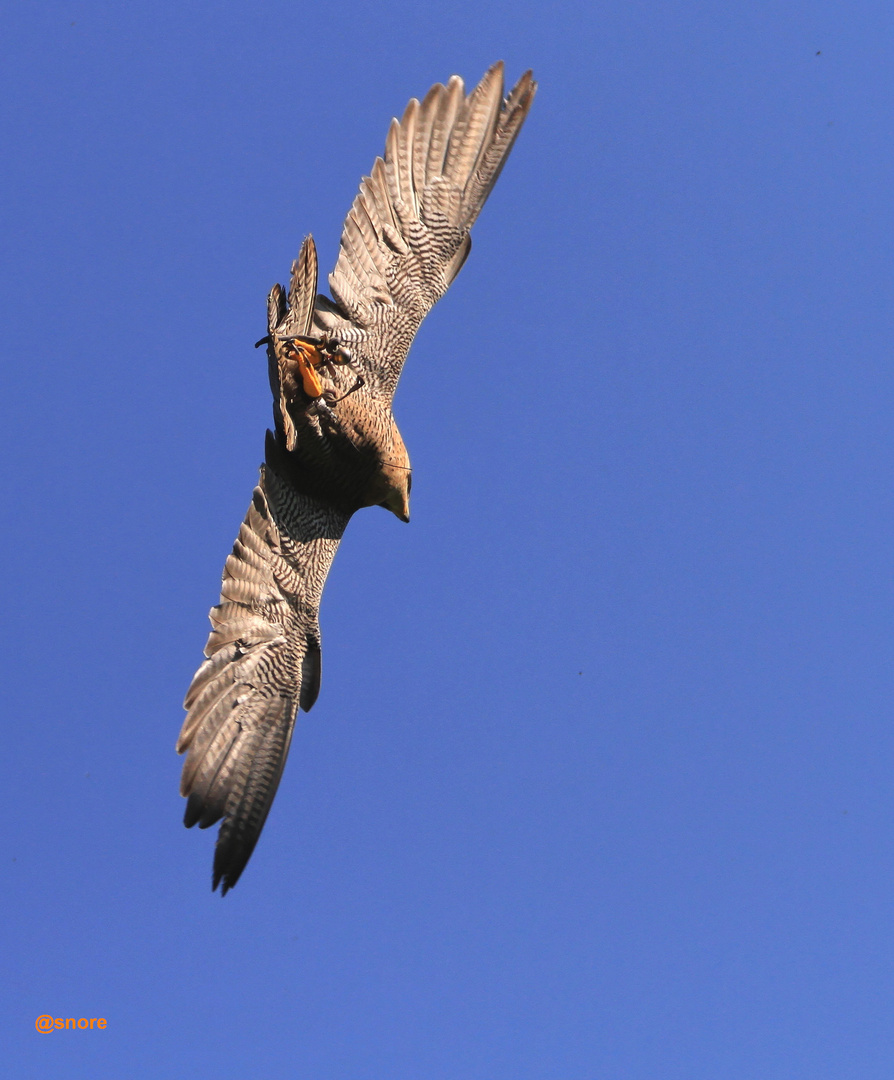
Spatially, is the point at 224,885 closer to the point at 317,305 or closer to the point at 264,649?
the point at 264,649

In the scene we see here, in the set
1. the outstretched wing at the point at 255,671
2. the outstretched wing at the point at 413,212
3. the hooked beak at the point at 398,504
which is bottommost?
the outstretched wing at the point at 255,671

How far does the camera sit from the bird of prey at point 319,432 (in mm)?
6832

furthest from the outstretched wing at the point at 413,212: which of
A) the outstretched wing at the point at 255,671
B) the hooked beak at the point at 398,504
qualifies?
the outstretched wing at the point at 255,671

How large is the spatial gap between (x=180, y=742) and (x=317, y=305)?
3386 millimetres

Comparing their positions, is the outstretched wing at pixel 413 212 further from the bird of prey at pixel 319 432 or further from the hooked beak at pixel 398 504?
the hooked beak at pixel 398 504

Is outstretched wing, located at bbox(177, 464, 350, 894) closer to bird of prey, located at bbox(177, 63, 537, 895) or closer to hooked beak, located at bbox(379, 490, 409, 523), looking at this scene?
bird of prey, located at bbox(177, 63, 537, 895)

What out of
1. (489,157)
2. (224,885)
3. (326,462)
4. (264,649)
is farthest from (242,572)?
(489,157)

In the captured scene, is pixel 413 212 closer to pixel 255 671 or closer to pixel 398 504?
pixel 398 504

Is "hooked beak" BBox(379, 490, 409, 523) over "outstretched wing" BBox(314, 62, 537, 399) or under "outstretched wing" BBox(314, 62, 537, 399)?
under

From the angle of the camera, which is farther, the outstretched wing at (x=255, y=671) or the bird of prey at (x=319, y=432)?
the bird of prey at (x=319, y=432)

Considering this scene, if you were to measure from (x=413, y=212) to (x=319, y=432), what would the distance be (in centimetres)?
206

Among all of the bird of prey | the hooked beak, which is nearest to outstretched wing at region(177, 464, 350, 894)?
the bird of prey

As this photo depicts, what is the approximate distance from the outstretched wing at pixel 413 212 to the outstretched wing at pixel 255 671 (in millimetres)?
1439

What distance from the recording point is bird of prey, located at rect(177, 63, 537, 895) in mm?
6832
